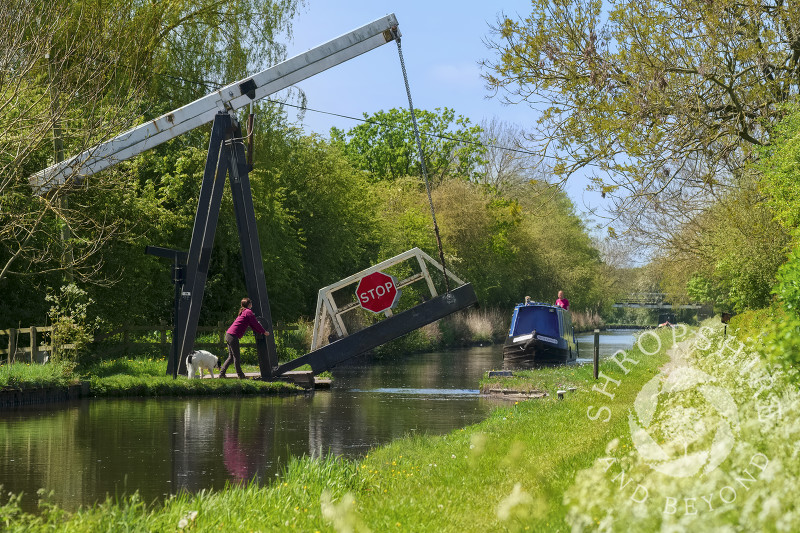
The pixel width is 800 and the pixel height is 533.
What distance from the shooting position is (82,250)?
82.9ft

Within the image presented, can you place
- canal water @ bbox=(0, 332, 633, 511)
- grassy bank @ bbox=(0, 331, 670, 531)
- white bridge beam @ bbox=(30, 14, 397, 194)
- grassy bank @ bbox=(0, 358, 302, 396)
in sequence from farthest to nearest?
white bridge beam @ bbox=(30, 14, 397, 194), grassy bank @ bbox=(0, 358, 302, 396), canal water @ bbox=(0, 332, 633, 511), grassy bank @ bbox=(0, 331, 670, 531)

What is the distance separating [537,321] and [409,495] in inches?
1125

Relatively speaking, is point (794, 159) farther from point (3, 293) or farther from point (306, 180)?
point (306, 180)

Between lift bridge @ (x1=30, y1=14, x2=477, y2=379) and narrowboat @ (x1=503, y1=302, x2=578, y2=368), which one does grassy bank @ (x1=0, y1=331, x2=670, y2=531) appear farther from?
narrowboat @ (x1=503, y1=302, x2=578, y2=368)

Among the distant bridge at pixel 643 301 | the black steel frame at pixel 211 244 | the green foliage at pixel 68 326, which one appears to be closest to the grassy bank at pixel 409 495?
the black steel frame at pixel 211 244

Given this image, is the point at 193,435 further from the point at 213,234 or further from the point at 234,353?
the point at 234,353

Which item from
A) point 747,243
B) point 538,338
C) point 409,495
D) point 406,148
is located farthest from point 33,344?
point 406,148

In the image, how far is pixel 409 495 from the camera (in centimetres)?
884

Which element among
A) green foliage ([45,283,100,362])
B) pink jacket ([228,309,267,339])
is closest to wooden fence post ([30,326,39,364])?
green foliage ([45,283,100,362])

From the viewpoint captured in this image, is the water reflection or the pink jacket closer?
the water reflection

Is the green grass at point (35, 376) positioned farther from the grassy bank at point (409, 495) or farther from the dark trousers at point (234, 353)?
the grassy bank at point (409, 495)

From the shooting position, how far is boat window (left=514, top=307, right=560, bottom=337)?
36625mm

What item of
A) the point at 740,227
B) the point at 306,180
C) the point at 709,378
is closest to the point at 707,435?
the point at 709,378

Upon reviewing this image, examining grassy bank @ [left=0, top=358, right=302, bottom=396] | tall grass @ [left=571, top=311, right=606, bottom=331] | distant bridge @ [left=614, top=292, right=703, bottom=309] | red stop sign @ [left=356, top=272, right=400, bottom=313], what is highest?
distant bridge @ [left=614, top=292, right=703, bottom=309]
